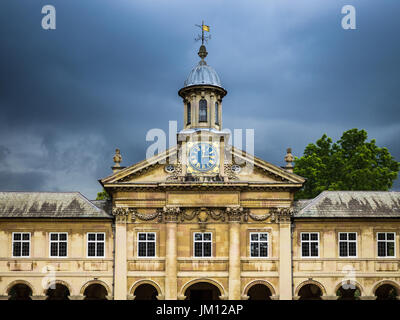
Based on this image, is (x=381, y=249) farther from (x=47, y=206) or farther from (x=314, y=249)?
(x=47, y=206)

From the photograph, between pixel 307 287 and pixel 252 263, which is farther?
pixel 307 287

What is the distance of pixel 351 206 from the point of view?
46.4 meters

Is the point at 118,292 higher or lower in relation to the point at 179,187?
lower

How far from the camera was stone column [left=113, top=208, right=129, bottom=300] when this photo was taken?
44625 millimetres

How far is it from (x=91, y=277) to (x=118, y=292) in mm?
2229

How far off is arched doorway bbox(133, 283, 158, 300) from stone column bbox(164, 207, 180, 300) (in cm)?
422

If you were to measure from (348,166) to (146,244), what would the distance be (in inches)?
914

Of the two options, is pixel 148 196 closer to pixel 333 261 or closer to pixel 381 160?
pixel 333 261

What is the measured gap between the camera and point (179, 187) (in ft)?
148

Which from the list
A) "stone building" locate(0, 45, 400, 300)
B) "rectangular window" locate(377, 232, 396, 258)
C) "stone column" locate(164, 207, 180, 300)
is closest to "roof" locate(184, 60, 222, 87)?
"stone building" locate(0, 45, 400, 300)

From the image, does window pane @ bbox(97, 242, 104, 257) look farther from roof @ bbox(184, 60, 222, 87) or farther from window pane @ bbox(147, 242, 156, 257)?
roof @ bbox(184, 60, 222, 87)
